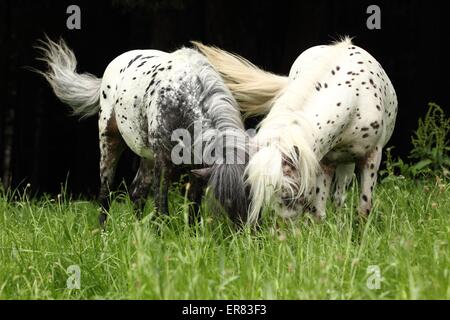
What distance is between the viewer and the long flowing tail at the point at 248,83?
6.10 meters

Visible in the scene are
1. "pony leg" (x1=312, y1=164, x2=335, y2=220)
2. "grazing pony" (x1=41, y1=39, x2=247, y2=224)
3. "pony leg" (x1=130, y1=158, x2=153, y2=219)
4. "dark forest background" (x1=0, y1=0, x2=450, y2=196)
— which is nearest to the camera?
"grazing pony" (x1=41, y1=39, x2=247, y2=224)

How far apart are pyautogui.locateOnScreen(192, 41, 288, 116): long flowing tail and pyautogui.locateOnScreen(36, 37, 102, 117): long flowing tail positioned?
134 centimetres

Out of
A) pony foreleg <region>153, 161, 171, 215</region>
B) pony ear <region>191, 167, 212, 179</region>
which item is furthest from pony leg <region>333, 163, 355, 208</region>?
pony ear <region>191, 167, 212, 179</region>

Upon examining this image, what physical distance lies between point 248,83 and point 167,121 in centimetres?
82

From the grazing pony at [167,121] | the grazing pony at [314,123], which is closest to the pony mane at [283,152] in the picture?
the grazing pony at [314,123]

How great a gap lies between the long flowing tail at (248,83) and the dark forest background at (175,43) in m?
2.97

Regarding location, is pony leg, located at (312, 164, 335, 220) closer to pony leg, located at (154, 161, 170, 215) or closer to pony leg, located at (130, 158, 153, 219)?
pony leg, located at (154, 161, 170, 215)

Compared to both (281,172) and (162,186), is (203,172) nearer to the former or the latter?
(281,172)

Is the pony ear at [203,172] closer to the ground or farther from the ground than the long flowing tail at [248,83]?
closer to the ground

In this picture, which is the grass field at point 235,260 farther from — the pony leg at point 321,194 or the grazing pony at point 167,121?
the grazing pony at point 167,121

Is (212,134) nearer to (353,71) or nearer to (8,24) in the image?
(353,71)

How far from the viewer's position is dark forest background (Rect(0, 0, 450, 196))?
9.76 metres

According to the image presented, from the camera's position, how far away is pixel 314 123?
17.6 ft
